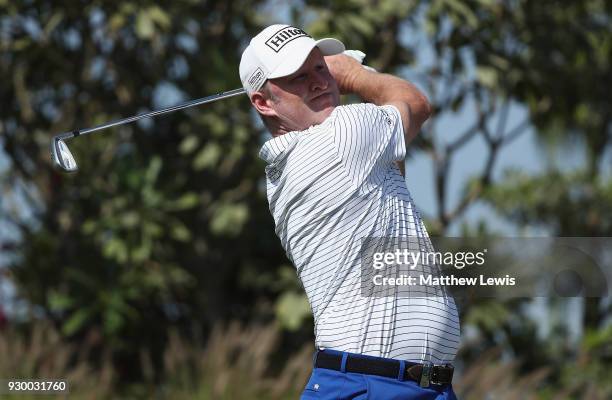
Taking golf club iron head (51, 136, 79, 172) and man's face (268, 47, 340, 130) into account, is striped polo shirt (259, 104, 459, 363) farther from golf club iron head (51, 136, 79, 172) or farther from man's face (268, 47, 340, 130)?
golf club iron head (51, 136, 79, 172)

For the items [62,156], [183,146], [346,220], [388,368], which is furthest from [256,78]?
[183,146]

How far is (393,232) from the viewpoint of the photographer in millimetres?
3688

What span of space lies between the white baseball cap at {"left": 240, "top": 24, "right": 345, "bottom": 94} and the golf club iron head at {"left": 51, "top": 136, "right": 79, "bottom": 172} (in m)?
1.00

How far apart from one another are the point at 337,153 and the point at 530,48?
6857mm

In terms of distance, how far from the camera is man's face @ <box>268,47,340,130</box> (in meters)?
3.79

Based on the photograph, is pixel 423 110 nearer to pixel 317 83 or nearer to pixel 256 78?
pixel 317 83

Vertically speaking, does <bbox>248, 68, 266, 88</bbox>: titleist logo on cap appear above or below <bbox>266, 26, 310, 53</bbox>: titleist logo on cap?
below

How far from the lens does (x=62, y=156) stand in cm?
471

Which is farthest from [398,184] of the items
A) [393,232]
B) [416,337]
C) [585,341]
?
[585,341]

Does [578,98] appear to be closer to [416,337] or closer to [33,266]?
[33,266]

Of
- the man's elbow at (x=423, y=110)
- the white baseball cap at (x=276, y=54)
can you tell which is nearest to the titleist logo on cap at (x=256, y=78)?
the white baseball cap at (x=276, y=54)
